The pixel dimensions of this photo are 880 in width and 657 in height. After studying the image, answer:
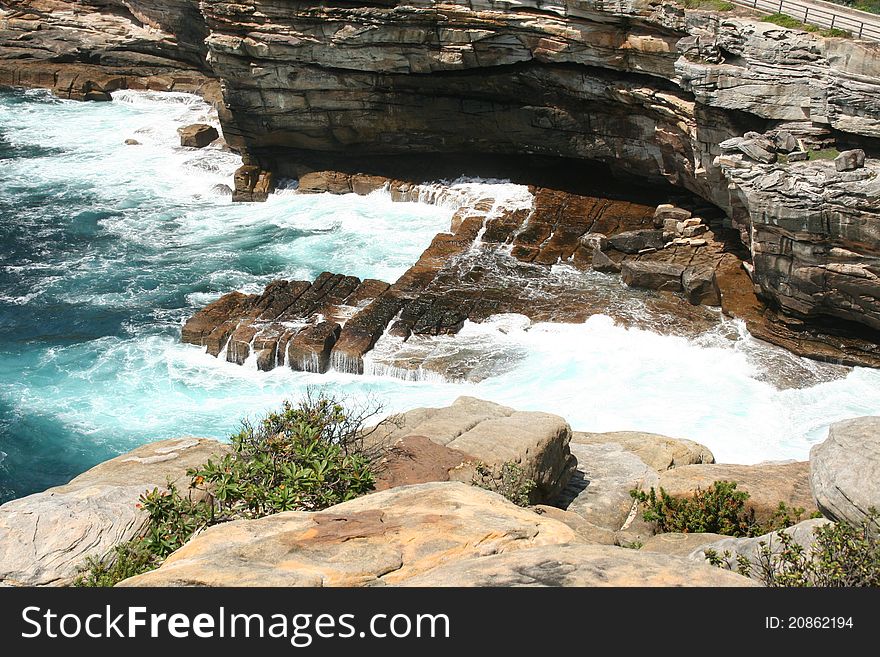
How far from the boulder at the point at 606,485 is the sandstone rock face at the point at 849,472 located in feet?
15.6

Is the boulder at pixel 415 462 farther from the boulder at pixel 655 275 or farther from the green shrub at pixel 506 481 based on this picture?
the boulder at pixel 655 275

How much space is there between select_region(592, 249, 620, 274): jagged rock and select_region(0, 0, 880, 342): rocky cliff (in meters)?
4.27

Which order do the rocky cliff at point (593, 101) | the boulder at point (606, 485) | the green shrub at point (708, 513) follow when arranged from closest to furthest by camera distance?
the green shrub at point (708, 513) → the boulder at point (606, 485) → the rocky cliff at point (593, 101)

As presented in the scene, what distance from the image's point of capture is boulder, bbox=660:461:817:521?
16828mm

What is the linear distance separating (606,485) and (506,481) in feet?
11.9

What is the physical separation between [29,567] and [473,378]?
55.2 ft

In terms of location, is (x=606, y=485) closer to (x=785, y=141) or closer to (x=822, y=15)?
(x=785, y=141)

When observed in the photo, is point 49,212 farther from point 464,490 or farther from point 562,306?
point 464,490

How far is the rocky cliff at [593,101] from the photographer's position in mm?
27344

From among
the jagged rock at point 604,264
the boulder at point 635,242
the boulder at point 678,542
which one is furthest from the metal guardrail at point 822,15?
the boulder at point 678,542

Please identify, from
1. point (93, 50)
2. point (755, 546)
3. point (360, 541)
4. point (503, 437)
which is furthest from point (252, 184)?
point (755, 546)

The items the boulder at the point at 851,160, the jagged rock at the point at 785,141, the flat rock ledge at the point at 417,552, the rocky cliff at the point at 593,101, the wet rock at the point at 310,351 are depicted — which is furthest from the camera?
the wet rock at the point at 310,351

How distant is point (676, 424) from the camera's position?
2564 centimetres

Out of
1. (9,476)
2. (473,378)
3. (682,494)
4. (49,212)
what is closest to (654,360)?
(473,378)
